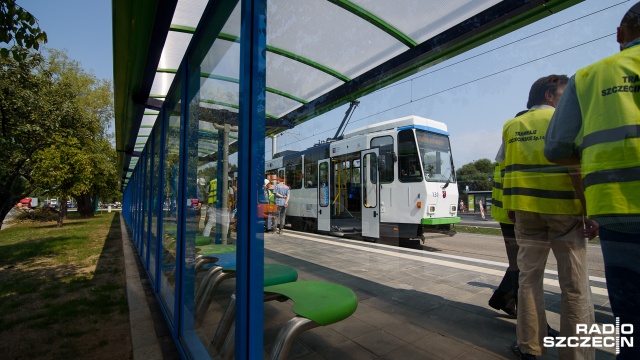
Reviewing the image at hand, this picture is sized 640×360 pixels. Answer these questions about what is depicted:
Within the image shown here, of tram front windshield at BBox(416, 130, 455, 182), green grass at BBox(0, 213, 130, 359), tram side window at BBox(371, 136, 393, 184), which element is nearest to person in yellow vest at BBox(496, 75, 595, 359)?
tram front windshield at BBox(416, 130, 455, 182)

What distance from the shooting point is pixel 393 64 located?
3047mm

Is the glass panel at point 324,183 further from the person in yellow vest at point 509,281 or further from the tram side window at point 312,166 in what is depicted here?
the person in yellow vest at point 509,281

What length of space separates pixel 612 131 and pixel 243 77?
4.37ft

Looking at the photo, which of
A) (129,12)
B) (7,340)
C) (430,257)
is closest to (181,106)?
(129,12)

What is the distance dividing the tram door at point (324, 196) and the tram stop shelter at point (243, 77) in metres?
5.43

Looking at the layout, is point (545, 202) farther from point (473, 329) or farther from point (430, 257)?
point (430, 257)

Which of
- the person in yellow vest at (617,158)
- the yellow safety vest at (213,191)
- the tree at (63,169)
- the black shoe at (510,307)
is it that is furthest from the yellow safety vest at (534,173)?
the tree at (63,169)

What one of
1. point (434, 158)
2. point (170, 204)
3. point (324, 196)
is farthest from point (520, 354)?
point (324, 196)

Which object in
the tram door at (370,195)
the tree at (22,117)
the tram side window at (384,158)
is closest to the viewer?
the tram side window at (384,158)

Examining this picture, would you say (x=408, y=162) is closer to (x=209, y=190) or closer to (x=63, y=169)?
(x=209, y=190)

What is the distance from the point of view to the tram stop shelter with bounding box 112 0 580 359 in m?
1.34

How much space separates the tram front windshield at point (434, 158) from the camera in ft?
13.7

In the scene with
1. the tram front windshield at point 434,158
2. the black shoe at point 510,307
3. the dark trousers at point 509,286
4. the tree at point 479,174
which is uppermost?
the tram front windshield at point 434,158

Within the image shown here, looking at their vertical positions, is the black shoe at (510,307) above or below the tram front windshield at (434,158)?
below
